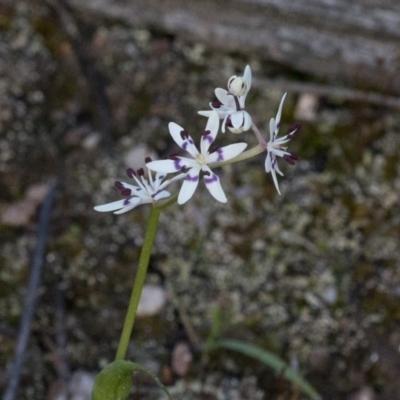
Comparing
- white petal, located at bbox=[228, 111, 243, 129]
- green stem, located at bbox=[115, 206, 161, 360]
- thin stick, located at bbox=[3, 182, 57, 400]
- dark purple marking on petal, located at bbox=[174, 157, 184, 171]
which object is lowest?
thin stick, located at bbox=[3, 182, 57, 400]

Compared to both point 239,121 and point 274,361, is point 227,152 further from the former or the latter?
point 274,361

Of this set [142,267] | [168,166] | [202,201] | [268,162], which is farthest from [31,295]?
[268,162]

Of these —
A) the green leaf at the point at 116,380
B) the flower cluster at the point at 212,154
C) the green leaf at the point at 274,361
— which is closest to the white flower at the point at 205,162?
the flower cluster at the point at 212,154

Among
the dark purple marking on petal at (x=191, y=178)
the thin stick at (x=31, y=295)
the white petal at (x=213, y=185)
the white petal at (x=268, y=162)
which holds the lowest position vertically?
the thin stick at (x=31, y=295)

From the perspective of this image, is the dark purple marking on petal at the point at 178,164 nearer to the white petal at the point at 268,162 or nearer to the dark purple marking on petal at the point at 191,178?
the dark purple marking on petal at the point at 191,178

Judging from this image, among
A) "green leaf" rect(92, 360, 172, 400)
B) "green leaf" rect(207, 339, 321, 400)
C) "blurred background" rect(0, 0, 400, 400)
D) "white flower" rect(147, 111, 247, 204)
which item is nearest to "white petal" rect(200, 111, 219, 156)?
"white flower" rect(147, 111, 247, 204)

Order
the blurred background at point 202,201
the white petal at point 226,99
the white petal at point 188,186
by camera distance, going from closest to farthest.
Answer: the white petal at point 188,186, the white petal at point 226,99, the blurred background at point 202,201

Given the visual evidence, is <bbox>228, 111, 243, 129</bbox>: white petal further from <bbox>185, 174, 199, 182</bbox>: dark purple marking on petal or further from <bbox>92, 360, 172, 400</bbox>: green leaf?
<bbox>92, 360, 172, 400</bbox>: green leaf
